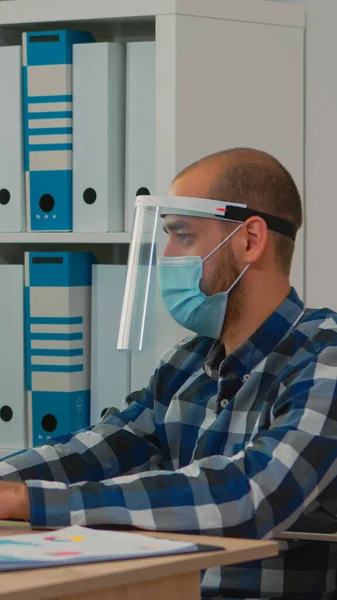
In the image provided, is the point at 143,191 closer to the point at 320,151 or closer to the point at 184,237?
the point at 320,151

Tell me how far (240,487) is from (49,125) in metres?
1.37

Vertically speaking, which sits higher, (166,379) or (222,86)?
(222,86)

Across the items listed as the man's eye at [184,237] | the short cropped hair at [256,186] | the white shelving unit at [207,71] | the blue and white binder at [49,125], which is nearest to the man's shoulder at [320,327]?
the short cropped hair at [256,186]

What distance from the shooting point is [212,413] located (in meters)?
1.63

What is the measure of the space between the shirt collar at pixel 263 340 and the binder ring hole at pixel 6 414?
3.33 feet

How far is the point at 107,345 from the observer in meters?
2.49

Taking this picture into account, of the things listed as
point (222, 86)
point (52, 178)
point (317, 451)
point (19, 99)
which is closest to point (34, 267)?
point (52, 178)

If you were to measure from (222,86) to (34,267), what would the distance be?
59 centimetres

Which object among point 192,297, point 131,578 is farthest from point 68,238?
point 131,578

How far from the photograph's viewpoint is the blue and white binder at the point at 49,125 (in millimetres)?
2453

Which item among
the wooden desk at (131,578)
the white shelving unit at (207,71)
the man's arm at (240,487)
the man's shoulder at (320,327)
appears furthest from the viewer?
the white shelving unit at (207,71)

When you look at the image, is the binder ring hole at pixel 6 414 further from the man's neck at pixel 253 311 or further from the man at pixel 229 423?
the man's neck at pixel 253 311

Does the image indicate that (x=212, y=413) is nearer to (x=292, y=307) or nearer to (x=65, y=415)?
(x=292, y=307)

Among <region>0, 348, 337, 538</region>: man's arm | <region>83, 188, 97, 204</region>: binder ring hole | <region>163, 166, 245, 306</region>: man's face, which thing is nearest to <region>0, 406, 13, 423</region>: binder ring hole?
<region>83, 188, 97, 204</region>: binder ring hole
